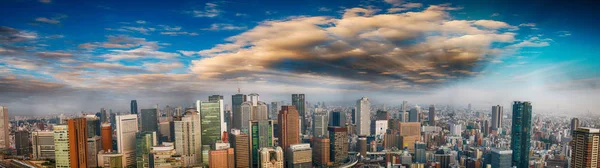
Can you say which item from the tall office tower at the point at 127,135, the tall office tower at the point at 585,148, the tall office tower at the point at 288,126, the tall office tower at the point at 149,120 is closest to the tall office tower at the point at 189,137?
the tall office tower at the point at 149,120

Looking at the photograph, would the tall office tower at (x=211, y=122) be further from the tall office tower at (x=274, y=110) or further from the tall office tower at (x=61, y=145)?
the tall office tower at (x=61, y=145)

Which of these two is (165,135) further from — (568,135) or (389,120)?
(568,135)

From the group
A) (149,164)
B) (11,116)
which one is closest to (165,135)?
(149,164)

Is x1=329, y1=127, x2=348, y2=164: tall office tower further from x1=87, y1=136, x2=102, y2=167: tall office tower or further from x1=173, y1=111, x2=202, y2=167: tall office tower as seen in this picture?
x1=87, y1=136, x2=102, y2=167: tall office tower

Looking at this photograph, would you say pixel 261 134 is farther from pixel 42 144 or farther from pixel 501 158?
pixel 501 158

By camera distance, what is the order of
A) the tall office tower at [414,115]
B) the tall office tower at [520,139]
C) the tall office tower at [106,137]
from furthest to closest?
the tall office tower at [106,137] < the tall office tower at [414,115] < the tall office tower at [520,139]

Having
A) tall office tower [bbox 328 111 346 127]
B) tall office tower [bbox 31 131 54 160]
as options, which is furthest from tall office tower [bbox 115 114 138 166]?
tall office tower [bbox 328 111 346 127]

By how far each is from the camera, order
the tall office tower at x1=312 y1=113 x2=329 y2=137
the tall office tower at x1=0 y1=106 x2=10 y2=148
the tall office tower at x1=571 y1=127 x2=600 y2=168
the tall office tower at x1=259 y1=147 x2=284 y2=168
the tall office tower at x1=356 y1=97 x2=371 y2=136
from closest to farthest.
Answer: the tall office tower at x1=571 y1=127 x2=600 y2=168 < the tall office tower at x1=0 y1=106 x2=10 y2=148 < the tall office tower at x1=259 y1=147 x2=284 y2=168 < the tall office tower at x1=356 y1=97 x2=371 y2=136 < the tall office tower at x1=312 y1=113 x2=329 y2=137
